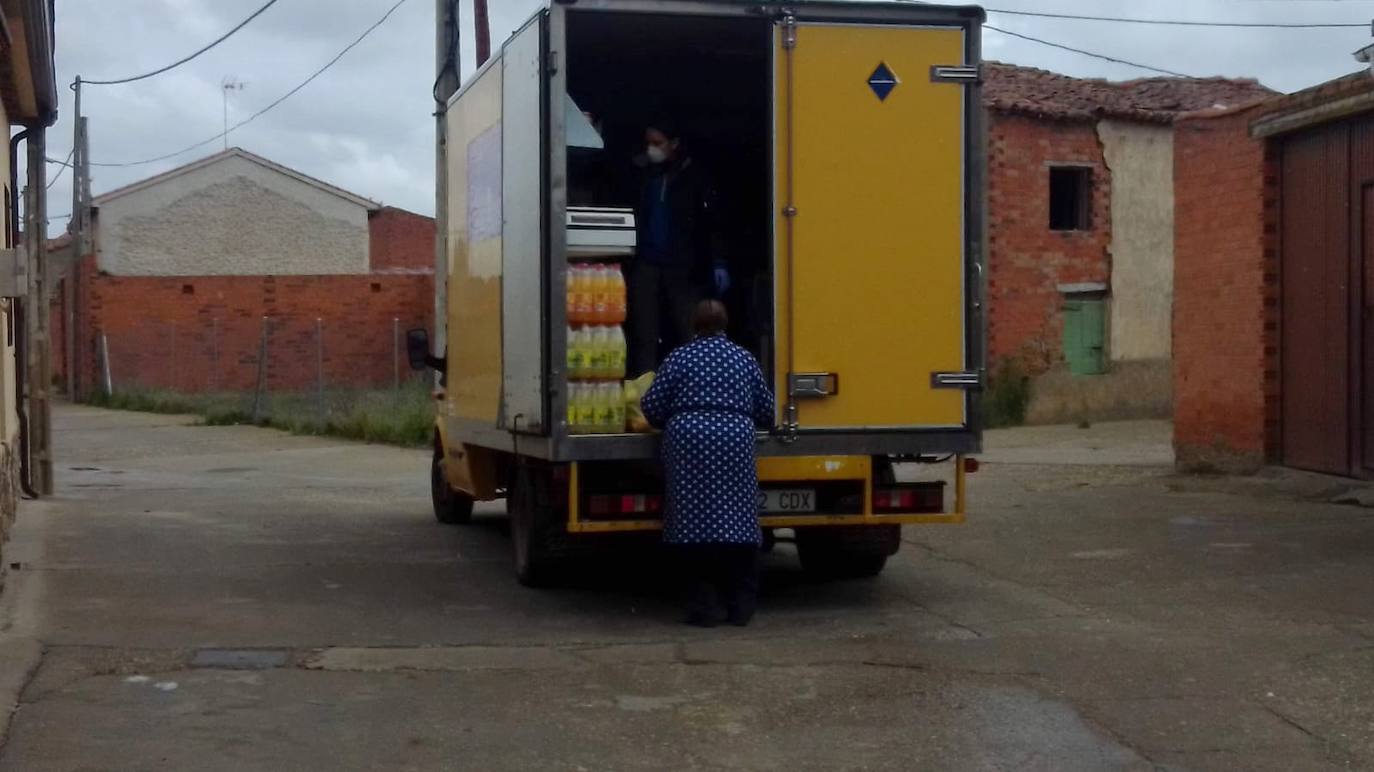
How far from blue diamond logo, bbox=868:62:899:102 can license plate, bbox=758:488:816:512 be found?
1986 mm

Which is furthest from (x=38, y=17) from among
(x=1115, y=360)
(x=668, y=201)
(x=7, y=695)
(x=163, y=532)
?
(x=1115, y=360)

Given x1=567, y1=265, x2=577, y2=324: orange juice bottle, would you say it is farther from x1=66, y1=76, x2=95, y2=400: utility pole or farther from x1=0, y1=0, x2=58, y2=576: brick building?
x1=66, y1=76, x2=95, y2=400: utility pole

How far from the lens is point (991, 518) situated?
12.9m

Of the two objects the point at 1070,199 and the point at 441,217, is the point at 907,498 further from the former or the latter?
the point at 1070,199

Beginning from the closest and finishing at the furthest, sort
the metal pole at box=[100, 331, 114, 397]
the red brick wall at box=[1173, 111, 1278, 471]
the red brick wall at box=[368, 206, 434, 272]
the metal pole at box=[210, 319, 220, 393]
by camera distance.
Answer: the red brick wall at box=[1173, 111, 1278, 471], the metal pole at box=[100, 331, 114, 397], the metal pole at box=[210, 319, 220, 393], the red brick wall at box=[368, 206, 434, 272]

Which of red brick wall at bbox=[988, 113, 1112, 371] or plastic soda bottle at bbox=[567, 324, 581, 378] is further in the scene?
red brick wall at bbox=[988, 113, 1112, 371]

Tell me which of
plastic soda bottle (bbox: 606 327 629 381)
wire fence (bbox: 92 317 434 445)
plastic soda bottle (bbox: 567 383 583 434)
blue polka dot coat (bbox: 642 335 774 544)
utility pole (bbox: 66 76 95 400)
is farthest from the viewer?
wire fence (bbox: 92 317 434 445)

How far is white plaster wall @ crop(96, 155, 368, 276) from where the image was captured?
45.6 metres

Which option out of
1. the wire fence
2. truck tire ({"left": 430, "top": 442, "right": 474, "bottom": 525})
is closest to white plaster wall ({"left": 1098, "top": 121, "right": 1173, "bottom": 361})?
truck tire ({"left": 430, "top": 442, "right": 474, "bottom": 525})

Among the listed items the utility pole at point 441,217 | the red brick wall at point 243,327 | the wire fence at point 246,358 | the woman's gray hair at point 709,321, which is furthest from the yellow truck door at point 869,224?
the red brick wall at point 243,327

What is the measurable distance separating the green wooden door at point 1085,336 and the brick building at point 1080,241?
1 centimetres

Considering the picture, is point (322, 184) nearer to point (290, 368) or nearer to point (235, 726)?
point (290, 368)

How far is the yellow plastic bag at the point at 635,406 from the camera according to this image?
8.68m

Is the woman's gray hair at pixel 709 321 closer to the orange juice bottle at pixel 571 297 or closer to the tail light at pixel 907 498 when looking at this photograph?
the orange juice bottle at pixel 571 297
